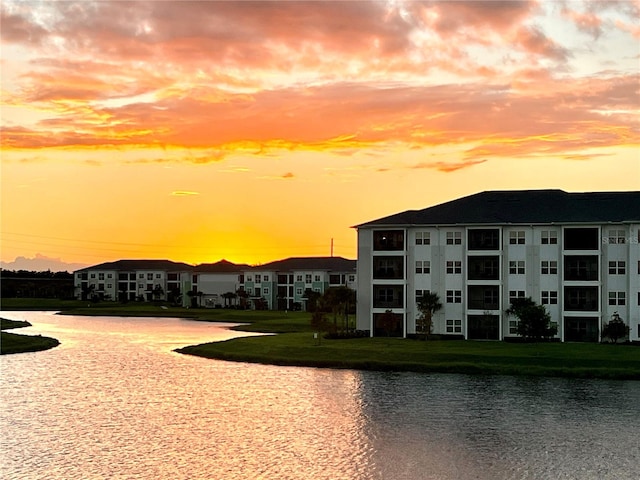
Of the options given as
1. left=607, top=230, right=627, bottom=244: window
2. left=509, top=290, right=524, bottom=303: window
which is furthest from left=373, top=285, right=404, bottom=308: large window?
left=607, top=230, right=627, bottom=244: window

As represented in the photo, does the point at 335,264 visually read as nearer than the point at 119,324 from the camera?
No

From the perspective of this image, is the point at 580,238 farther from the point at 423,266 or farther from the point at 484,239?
the point at 423,266

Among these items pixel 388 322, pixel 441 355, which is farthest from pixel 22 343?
pixel 441 355

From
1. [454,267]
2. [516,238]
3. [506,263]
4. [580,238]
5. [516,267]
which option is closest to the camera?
[580,238]

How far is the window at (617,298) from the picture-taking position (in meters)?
64.5

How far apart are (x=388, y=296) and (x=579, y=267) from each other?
1483 cm

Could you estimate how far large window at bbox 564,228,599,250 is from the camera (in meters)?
66.1

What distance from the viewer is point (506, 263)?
67.6m

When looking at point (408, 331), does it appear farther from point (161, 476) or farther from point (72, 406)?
point (161, 476)

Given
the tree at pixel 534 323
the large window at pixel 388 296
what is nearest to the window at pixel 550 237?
the tree at pixel 534 323

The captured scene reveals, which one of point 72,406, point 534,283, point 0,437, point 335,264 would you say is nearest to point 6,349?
point 72,406

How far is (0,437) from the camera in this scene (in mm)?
31641

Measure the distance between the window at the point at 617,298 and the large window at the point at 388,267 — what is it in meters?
15.9

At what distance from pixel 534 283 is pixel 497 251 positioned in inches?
145
